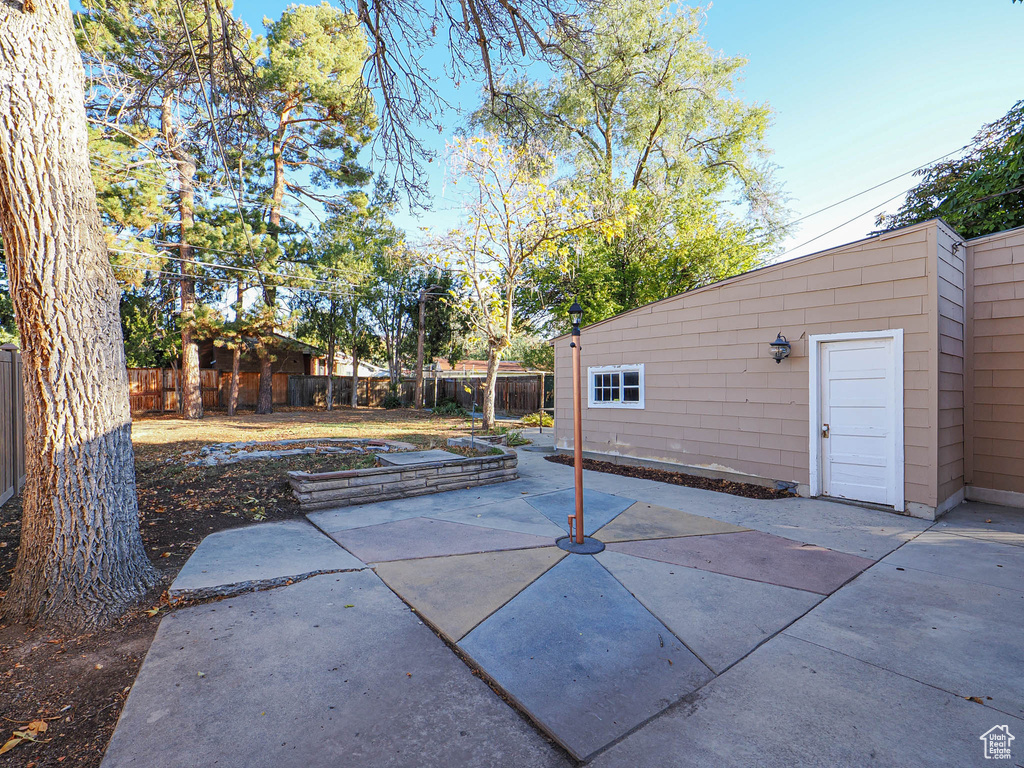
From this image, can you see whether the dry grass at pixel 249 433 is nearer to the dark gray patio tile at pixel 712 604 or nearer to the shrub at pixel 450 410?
the shrub at pixel 450 410

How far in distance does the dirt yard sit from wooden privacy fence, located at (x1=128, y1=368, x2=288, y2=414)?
10939 millimetres

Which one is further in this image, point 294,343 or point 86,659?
point 294,343

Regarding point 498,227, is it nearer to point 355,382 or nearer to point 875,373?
point 875,373

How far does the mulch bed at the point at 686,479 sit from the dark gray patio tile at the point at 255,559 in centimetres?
465

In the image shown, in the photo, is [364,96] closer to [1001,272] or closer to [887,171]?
[1001,272]

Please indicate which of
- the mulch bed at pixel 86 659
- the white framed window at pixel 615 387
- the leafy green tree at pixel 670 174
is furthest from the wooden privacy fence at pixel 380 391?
the mulch bed at pixel 86 659

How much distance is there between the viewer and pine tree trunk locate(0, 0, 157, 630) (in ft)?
8.14

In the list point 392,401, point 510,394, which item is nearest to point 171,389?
point 392,401

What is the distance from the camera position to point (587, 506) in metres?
5.04

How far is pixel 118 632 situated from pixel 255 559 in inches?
37.5

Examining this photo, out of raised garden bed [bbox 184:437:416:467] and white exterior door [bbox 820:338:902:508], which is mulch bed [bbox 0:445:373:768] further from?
white exterior door [bbox 820:338:902:508]

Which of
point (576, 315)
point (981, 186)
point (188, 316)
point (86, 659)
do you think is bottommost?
point (86, 659)

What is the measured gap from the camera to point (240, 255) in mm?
14117

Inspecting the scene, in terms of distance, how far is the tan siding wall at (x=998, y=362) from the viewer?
512 centimetres
